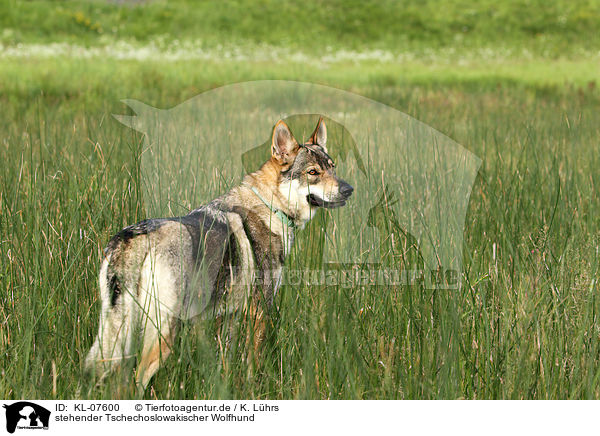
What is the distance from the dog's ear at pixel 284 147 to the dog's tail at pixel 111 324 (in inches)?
31.8

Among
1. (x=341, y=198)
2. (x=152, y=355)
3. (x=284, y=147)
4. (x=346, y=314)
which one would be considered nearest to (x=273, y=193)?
(x=284, y=147)

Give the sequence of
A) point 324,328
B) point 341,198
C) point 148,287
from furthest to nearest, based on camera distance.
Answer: point 324,328
point 341,198
point 148,287

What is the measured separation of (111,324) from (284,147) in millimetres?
1004

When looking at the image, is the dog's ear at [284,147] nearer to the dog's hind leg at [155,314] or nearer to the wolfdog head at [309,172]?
the wolfdog head at [309,172]

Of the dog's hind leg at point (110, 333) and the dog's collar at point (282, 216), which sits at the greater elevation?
the dog's collar at point (282, 216)

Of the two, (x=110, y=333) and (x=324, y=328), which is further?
(x=324, y=328)

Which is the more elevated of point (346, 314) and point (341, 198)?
point (341, 198)

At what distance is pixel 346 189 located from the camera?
237 cm

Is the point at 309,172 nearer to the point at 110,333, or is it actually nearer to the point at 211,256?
the point at 211,256

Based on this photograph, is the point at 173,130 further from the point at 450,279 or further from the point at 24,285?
the point at 450,279

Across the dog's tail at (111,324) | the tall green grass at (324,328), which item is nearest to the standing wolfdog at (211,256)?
the dog's tail at (111,324)

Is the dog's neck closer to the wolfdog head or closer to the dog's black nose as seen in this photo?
the wolfdog head

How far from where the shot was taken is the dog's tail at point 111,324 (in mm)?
2170

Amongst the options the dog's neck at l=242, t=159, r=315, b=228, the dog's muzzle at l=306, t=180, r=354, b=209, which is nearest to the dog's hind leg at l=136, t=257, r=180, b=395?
the dog's neck at l=242, t=159, r=315, b=228
